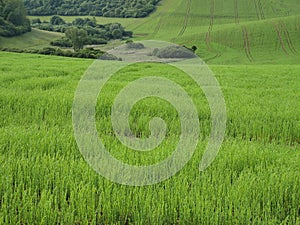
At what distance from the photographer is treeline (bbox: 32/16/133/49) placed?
67.2 m

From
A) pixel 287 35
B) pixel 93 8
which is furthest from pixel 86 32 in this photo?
pixel 93 8

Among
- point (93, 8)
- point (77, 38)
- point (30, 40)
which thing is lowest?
point (93, 8)

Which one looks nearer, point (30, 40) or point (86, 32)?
point (86, 32)

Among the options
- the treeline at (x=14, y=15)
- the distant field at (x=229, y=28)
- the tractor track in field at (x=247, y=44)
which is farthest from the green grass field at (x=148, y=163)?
the treeline at (x=14, y=15)

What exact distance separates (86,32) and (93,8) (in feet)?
258

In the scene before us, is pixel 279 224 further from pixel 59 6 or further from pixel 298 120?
pixel 59 6

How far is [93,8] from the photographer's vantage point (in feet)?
471

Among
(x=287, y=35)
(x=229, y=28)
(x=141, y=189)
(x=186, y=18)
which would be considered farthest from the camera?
(x=186, y=18)

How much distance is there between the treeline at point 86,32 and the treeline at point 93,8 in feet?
65.2

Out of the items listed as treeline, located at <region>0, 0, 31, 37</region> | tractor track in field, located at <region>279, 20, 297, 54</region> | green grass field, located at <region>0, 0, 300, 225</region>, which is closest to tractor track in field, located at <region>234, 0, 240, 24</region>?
tractor track in field, located at <region>279, 20, 297, 54</region>

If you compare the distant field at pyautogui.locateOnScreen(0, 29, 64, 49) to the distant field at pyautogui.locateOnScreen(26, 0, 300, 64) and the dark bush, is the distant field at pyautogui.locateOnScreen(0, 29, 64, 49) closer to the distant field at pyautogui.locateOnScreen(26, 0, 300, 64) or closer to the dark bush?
the distant field at pyautogui.locateOnScreen(26, 0, 300, 64)

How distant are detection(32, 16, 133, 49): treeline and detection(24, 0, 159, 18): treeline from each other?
1988cm

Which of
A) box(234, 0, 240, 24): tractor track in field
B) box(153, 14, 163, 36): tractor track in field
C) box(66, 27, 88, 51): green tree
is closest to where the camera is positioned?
box(66, 27, 88, 51): green tree

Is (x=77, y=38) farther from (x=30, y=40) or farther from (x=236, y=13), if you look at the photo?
(x=236, y=13)
